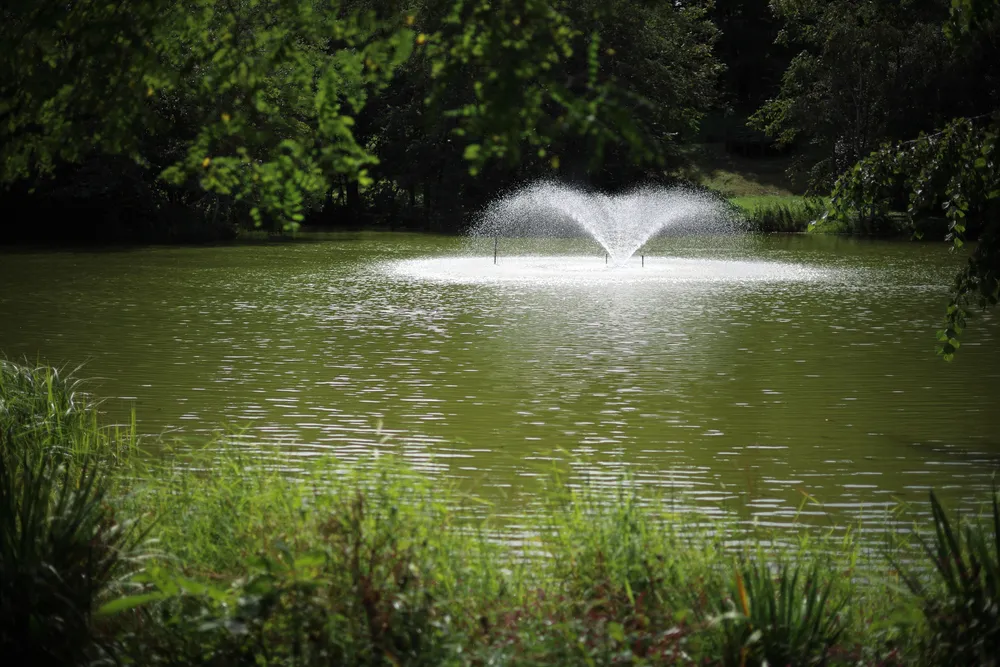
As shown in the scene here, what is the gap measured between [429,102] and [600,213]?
140 ft

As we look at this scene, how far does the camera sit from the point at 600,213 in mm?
46844

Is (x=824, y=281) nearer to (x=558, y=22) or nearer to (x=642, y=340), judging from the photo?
(x=642, y=340)

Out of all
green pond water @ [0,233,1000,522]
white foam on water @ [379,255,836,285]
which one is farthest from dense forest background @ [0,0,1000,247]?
white foam on water @ [379,255,836,285]

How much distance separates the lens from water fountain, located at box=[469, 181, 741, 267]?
144 feet

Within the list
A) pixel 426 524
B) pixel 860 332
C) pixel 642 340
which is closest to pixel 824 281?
pixel 860 332

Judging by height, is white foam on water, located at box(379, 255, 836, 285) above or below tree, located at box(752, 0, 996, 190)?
below

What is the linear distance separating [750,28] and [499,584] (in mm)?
66306

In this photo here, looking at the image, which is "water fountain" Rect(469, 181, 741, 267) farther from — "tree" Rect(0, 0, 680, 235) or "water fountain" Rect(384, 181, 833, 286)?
"tree" Rect(0, 0, 680, 235)

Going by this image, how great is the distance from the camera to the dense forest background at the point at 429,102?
468 centimetres

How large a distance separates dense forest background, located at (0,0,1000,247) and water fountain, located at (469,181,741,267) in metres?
0.71

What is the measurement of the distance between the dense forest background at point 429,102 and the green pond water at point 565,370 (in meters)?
1.73

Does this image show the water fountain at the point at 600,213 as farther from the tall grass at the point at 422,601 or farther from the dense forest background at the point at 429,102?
the tall grass at the point at 422,601

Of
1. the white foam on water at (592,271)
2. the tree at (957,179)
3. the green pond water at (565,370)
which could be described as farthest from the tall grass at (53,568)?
the white foam on water at (592,271)

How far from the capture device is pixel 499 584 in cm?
526
